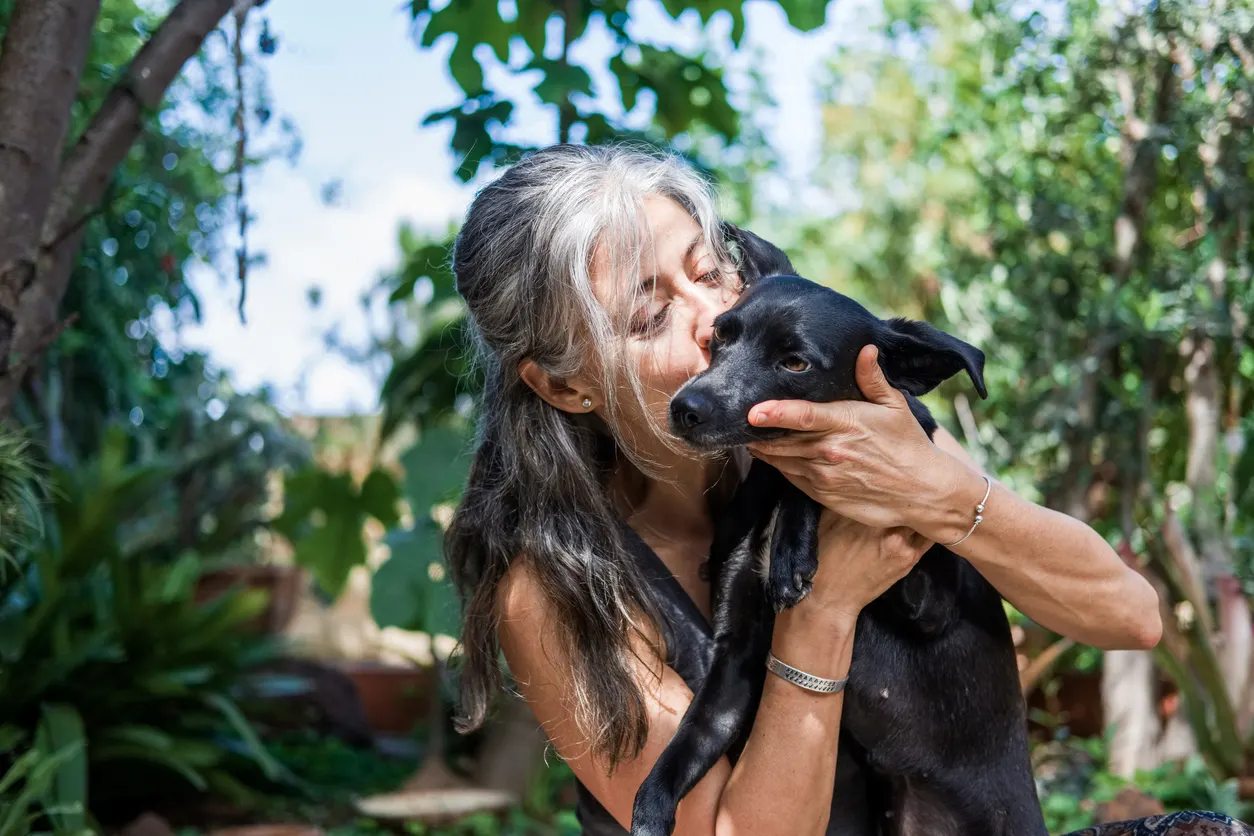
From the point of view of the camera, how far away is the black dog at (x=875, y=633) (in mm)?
1481

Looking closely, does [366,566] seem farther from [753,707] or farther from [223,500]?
[753,707]

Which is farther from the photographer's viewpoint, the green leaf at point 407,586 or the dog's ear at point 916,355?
the green leaf at point 407,586

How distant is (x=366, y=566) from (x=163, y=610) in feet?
2.48

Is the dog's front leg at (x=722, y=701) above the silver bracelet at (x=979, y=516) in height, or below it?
below

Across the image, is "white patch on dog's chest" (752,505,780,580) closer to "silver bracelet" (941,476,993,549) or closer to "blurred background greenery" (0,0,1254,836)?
"silver bracelet" (941,476,993,549)

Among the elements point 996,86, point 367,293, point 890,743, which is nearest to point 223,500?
point 367,293

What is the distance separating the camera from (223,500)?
207 inches

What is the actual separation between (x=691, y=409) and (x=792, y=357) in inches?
7.9

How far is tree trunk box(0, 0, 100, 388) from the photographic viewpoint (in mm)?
1700

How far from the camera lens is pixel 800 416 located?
134 centimetres

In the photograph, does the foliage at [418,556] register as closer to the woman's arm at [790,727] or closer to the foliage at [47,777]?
the foliage at [47,777]

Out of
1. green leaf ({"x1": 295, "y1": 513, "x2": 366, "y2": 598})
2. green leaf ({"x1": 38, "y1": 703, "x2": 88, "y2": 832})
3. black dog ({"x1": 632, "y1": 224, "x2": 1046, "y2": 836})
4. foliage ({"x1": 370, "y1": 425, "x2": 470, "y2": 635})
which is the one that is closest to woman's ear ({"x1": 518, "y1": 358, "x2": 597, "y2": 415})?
black dog ({"x1": 632, "y1": 224, "x2": 1046, "y2": 836})

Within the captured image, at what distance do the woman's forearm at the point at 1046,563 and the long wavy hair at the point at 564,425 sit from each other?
16.3 inches

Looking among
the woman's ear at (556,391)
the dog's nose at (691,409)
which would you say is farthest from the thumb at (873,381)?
the woman's ear at (556,391)
